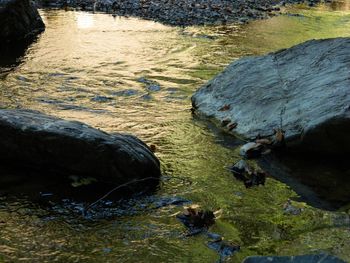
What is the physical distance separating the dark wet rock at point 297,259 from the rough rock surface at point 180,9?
1490 cm

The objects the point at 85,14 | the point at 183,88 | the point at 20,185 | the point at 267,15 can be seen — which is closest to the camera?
the point at 20,185

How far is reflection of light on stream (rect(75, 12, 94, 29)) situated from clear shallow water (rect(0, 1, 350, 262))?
664mm

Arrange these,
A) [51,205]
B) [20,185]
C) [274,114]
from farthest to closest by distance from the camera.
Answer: [274,114] < [20,185] < [51,205]

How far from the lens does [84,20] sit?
18172 mm

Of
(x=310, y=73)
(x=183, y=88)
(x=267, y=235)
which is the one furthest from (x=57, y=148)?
(x=183, y=88)

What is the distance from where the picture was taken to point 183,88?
10680 mm

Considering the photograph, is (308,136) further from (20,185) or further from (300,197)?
(20,185)

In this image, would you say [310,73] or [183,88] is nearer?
[310,73]

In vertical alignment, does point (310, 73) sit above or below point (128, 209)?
above

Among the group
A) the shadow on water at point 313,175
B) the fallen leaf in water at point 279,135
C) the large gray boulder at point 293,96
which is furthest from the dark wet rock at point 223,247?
the fallen leaf in water at point 279,135

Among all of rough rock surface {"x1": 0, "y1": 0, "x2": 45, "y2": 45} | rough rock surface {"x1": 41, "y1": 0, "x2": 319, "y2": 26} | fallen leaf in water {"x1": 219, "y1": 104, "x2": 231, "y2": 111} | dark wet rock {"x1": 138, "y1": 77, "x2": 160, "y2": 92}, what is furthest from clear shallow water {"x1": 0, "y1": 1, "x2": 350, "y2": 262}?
rough rock surface {"x1": 41, "y1": 0, "x2": 319, "y2": 26}

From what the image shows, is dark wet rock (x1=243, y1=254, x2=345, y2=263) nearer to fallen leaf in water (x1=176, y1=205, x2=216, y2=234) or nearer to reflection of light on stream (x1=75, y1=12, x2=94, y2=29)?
fallen leaf in water (x1=176, y1=205, x2=216, y2=234)

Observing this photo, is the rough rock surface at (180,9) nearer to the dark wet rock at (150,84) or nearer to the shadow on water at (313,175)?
the dark wet rock at (150,84)

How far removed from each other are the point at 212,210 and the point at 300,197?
42.3 inches
